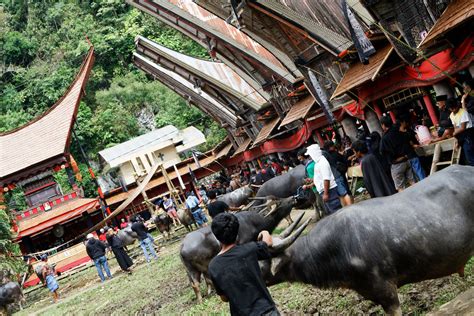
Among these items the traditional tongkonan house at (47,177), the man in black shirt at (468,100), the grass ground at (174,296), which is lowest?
the grass ground at (174,296)

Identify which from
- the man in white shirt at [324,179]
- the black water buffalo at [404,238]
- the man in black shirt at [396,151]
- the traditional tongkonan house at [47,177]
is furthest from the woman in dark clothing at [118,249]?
the traditional tongkonan house at [47,177]

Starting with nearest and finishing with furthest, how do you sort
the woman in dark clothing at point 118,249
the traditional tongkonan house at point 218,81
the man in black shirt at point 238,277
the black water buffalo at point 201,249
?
the man in black shirt at point 238,277, the black water buffalo at point 201,249, the woman in dark clothing at point 118,249, the traditional tongkonan house at point 218,81

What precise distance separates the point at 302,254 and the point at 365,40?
28.8ft

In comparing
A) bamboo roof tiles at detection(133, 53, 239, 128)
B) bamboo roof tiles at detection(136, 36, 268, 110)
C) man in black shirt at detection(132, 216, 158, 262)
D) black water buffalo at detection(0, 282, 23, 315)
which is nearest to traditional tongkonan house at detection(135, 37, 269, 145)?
bamboo roof tiles at detection(136, 36, 268, 110)

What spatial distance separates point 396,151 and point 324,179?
1.57m

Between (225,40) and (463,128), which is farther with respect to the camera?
(225,40)

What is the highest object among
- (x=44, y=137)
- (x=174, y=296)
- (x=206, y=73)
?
(x=44, y=137)

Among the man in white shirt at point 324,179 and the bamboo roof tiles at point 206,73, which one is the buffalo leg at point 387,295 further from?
the bamboo roof tiles at point 206,73

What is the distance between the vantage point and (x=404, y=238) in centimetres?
549

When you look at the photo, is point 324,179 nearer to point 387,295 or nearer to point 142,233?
point 387,295

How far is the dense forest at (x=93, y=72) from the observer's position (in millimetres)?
50781

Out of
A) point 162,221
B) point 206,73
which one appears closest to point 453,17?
point 162,221

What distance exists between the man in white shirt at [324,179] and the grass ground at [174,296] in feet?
6.18

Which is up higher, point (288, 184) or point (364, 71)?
point (364, 71)
